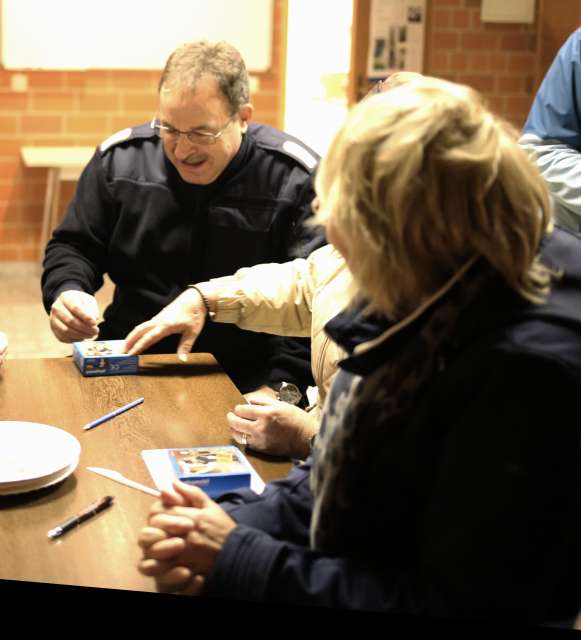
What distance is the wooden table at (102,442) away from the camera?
1.23 m

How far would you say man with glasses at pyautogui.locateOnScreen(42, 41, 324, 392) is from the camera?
2385mm

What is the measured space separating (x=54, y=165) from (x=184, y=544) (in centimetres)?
473

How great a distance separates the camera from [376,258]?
1.01m

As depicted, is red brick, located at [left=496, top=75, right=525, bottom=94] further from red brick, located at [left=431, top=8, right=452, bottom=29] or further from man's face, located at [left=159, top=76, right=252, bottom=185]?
man's face, located at [left=159, top=76, right=252, bottom=185]

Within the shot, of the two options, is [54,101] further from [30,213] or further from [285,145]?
[285,145]

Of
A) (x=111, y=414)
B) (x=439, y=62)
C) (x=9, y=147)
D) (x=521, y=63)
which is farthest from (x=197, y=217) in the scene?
(x=521, y=63)

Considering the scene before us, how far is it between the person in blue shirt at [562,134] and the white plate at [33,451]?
124cm

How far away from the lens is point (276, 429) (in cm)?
159

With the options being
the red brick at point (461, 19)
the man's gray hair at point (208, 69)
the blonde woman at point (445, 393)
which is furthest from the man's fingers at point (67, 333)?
the red brick at point (461, 19)

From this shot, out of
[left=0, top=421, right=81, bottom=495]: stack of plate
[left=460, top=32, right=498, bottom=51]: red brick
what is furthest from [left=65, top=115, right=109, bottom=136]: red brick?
[left=0, top=421, right=81, bottom=495]: stack of plate

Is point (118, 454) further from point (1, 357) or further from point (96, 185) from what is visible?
point (96, 185)

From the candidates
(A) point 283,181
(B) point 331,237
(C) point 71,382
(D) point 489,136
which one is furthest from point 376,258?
(A) point 283,181

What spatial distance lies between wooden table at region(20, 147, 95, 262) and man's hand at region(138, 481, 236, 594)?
461 cm

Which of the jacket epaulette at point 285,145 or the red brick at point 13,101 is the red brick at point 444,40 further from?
the jacket epaulette at point 285,145
